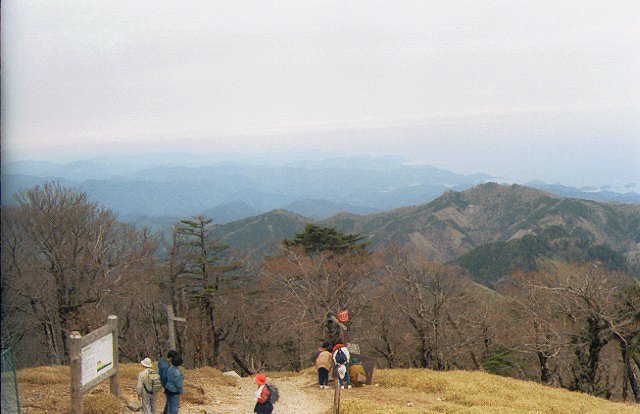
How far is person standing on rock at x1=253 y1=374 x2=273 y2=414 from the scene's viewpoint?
35.7 ft

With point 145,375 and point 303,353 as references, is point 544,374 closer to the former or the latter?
point 303,353

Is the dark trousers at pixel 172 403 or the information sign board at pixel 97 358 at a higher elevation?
the information sign board at pixel 97 358

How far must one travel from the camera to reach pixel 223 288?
36.6 m

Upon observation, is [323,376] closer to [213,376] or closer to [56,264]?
[213,376]

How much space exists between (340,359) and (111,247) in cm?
2394

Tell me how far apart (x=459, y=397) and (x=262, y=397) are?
9.45m

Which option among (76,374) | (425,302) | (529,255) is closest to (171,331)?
(76,374)

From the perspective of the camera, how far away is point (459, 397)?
1725cm

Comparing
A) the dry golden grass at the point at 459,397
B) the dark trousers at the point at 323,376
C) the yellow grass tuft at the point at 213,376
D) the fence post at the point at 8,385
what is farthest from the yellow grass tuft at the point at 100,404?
the dark trousers at the point at 323,376

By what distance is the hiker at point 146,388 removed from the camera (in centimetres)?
1147

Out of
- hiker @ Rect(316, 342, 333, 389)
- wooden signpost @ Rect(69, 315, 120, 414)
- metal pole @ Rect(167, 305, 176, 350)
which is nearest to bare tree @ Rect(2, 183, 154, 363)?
metal pole @ Rect(167, 305, 176, 350)

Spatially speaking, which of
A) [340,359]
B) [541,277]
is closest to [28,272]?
[340,359]

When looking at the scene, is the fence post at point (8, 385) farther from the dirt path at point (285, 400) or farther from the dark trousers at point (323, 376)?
the dark trousers at point (323, 376)

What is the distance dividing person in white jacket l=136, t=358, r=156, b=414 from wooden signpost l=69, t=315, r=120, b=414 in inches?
41.9
